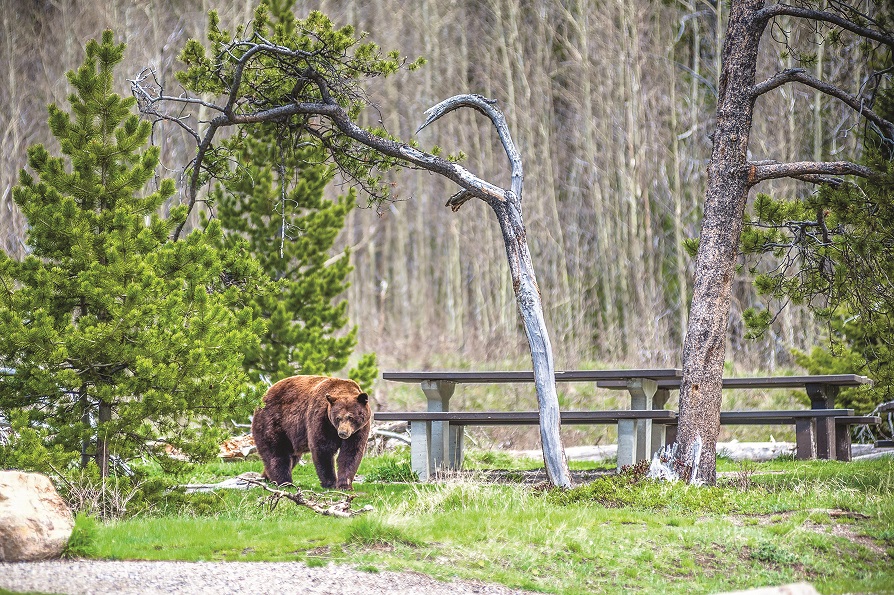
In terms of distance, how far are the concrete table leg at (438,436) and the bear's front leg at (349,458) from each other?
1397mm

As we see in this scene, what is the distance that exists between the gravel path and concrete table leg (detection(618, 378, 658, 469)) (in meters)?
4.66

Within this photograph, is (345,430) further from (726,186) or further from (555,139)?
(555,139)

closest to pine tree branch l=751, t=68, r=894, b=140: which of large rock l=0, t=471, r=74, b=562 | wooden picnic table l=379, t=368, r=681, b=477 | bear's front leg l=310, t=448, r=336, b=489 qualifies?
wooden picnic table l=379, t=368, r=681, b=477

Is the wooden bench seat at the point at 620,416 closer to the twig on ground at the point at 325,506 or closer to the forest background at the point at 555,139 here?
the twig on ground at the point at 325,506

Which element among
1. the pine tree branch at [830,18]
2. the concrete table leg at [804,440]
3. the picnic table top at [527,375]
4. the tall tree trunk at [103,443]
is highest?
the pine tree branch at [830,18]

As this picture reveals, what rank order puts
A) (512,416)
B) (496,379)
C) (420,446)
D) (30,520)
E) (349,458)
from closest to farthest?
(30,520) → (349,458) → (512,416) → (420,446) → (496,379)

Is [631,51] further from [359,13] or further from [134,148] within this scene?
[134,148]

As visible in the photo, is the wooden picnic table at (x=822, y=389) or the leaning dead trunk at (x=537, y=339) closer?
the leaning dead trunk at (x=537, y=339)

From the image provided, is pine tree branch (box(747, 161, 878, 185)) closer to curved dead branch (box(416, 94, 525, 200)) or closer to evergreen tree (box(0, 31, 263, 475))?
curved dead branch (box(416, 94, 525, 200))

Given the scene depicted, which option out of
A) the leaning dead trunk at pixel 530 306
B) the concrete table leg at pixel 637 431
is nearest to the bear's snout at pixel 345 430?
the leaning dead trunk at pixel 530 306

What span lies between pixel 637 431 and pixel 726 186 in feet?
9.97

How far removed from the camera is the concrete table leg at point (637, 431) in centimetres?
1062

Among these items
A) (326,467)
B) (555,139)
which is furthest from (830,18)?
(555,139)

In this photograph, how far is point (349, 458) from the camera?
10.3 m
